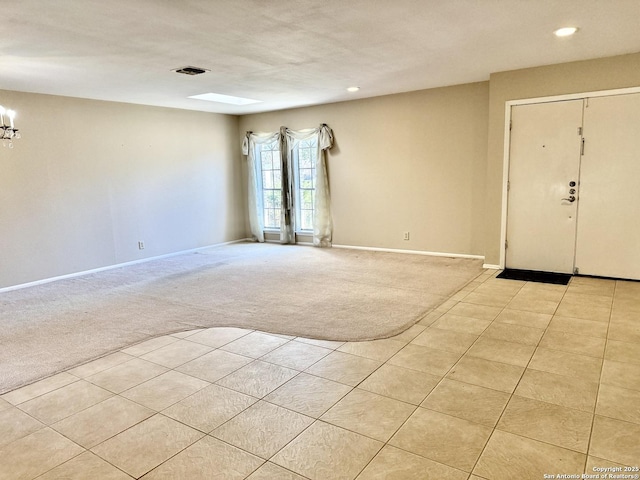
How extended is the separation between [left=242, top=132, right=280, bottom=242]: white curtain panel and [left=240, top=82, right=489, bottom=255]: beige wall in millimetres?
1022

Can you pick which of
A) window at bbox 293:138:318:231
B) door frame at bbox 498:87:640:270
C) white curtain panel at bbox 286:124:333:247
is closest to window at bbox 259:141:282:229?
window at bbox 293:138:318:231

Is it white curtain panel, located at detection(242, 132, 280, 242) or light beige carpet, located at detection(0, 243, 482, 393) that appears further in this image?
white curtain panel, located at detection(242, 132, 280, 242)

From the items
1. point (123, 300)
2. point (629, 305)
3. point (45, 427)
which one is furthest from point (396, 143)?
point (45, 427)

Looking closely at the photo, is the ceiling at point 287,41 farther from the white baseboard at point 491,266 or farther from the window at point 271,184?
the window at point 271,184

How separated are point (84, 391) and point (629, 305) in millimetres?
4636

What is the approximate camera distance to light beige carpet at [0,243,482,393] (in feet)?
11.5

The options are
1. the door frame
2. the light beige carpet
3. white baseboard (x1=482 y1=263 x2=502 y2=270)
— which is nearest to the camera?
the light beige carpet

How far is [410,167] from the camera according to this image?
656cm

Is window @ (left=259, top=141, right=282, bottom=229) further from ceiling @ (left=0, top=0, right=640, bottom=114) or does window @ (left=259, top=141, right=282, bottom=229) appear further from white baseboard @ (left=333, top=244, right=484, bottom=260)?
ceiling @ (left=0, top=0, right=640, bottom=114)

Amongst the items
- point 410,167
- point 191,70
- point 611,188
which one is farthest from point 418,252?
point 191,70

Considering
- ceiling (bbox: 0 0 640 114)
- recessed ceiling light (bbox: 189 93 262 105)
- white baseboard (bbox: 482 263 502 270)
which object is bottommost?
white baseboard (bbox: 482 263 502 270)

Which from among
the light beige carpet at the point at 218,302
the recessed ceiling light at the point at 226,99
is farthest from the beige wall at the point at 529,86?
the recessed ceiling light at the point at 226,99

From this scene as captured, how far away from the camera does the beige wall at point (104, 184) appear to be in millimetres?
5348

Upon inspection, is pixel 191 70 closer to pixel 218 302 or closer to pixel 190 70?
pixel 190 70
